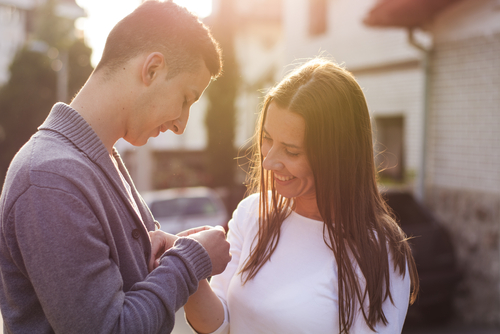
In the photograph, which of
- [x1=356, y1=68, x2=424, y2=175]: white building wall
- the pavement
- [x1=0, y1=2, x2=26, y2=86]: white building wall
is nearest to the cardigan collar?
the pavement

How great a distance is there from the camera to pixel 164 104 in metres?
1.46

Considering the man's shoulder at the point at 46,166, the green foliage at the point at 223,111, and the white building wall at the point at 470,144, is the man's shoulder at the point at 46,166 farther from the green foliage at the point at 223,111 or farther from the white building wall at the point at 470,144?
the green foliage at the point at 223,111

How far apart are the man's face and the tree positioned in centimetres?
778

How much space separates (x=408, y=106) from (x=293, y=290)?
7.65 meters

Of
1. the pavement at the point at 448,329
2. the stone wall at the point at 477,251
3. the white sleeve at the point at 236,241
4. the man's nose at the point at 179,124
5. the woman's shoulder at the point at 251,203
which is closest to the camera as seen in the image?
the man's nose at the point at 179,124

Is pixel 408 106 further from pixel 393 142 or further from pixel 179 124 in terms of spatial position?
pixel 179 124

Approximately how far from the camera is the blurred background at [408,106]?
208 inches

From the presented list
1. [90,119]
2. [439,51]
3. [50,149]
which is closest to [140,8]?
[90,119]

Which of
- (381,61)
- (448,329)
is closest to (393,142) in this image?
(381,61)

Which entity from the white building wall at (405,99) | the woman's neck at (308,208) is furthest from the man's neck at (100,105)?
the white building wall at (405,99)

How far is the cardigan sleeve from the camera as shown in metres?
1.09

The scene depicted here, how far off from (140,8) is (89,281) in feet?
2.96

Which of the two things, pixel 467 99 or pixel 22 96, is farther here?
pixel 22 96

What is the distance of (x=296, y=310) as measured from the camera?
170cm
